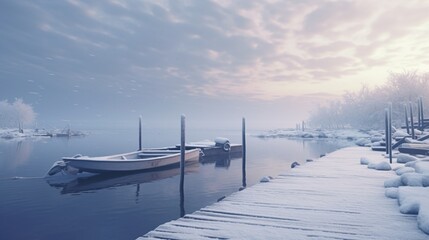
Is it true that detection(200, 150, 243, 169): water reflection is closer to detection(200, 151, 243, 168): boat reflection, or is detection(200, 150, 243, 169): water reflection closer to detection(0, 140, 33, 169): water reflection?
detection(200, 151, 243, 168): boat reflection

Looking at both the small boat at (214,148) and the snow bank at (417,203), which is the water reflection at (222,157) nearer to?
the small boat at (214,148)

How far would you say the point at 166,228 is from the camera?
499cm

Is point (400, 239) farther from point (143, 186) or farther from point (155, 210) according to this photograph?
point (143, 186)

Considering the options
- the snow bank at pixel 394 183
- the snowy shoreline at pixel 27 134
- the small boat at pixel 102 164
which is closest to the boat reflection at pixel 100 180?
the small boat at pixel 102 164

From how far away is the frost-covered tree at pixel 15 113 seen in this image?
346 ft

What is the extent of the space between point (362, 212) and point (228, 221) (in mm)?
2767

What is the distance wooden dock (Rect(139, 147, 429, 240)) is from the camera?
4605 mm

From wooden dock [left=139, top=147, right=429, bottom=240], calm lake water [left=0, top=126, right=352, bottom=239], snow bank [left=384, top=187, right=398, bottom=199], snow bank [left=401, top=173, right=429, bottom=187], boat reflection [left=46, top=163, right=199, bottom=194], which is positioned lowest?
calm lake water [left=0, top=126, right=352, bottom=239]

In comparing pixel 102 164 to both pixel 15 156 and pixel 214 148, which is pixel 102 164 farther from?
pixel 15 156

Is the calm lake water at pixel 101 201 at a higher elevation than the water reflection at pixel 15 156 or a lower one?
lower

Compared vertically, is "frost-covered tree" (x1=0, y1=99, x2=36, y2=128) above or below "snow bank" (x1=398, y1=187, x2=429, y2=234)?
above

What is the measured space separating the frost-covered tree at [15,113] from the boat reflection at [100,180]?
107 m

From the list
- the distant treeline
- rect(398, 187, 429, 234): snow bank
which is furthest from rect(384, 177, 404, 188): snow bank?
the distant treeline

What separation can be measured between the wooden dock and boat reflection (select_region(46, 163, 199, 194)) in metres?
11.2
